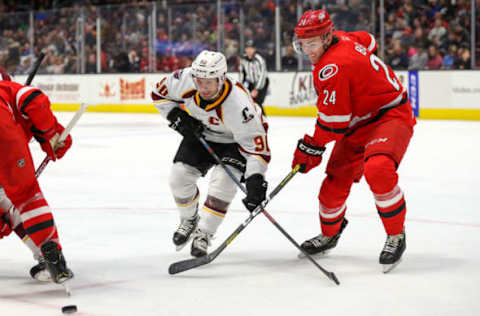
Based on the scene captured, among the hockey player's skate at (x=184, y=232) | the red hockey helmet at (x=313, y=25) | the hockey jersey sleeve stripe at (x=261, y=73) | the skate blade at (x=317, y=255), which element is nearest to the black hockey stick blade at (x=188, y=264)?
the hockey player's skate at (x=184, y=232)

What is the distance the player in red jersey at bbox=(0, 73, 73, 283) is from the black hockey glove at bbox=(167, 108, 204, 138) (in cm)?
76

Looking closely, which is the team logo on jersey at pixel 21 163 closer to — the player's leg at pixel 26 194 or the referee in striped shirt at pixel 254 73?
the player's leg at pixel 26 194

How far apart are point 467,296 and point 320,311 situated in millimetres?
564

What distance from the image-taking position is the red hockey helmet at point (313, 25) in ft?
10.5

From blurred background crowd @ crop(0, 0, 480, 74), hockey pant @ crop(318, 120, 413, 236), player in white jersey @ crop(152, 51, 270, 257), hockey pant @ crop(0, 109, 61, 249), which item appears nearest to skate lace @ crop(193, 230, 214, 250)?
player in white jersey @ crop(152, 51, 270, 257)

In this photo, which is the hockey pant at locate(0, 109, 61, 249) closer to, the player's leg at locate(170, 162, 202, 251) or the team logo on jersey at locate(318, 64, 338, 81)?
the player's leg at locate(170, 162, 202, 251)

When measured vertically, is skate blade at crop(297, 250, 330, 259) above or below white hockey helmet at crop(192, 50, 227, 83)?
below

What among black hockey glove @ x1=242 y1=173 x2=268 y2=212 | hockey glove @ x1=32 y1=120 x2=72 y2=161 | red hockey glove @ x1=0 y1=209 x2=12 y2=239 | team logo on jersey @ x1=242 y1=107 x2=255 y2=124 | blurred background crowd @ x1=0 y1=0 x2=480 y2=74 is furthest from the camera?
blurred background crowd @ x1=0 y1=0 x2=480 y2=74

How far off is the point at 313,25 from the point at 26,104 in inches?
47.6

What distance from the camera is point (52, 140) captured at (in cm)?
296

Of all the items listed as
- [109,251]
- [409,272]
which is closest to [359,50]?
[409,272]

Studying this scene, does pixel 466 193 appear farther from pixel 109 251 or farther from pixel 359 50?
pixel 109 251

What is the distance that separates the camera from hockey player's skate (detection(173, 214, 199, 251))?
3544 millimetres

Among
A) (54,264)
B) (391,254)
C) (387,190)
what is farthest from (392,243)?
(54,264)
